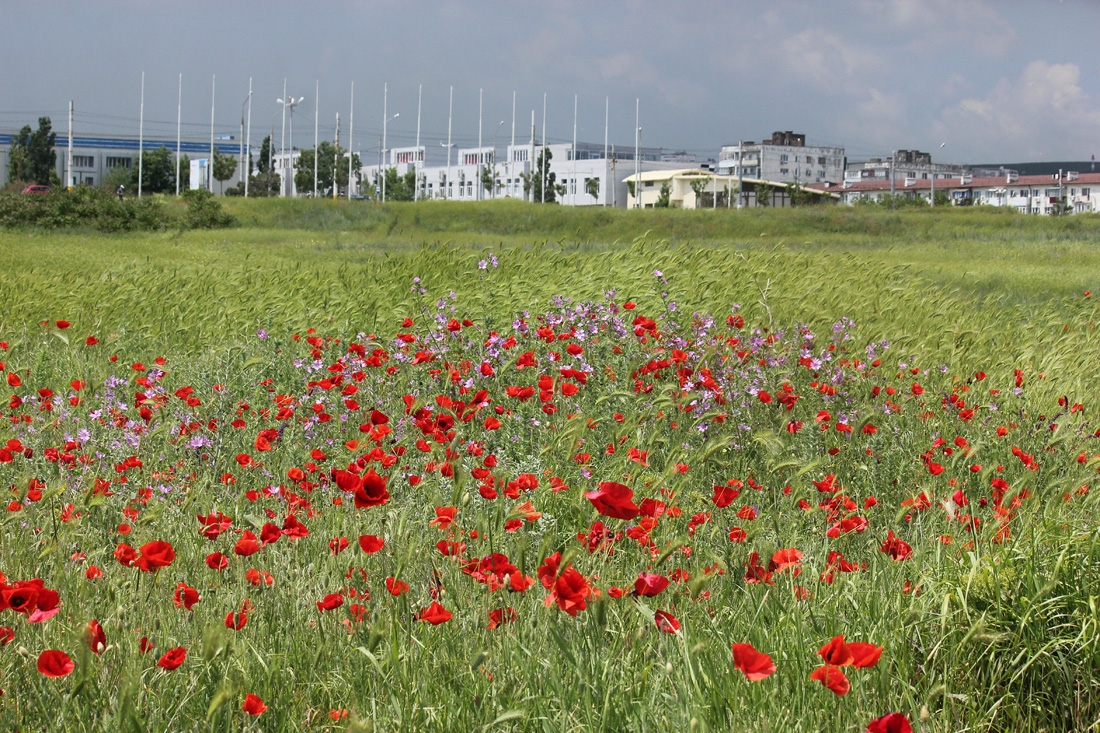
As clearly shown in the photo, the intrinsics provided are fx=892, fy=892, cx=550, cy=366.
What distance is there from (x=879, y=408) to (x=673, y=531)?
201cm

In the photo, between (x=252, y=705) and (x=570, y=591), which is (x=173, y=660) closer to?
(x=252, y=705)

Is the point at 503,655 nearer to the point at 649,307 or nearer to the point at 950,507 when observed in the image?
the point at 950,507

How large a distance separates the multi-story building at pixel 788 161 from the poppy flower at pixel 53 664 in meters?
112

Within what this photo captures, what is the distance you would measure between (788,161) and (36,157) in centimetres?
8445

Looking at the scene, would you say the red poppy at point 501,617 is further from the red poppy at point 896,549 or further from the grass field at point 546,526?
the red poppy at point 896,549

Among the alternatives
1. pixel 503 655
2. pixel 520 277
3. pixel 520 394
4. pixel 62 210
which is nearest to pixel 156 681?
pixel 503 655

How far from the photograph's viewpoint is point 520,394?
2.81 meters

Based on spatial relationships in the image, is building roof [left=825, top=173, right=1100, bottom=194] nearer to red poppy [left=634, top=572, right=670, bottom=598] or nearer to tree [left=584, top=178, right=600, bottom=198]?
tree [left=584, top=178, right=600, bottom=198]

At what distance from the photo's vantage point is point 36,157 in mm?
73625

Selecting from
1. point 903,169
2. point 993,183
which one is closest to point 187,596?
point 993,183

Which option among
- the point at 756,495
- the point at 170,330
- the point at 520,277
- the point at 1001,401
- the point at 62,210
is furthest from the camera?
the point at 62,210

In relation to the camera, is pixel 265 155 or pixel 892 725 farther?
pixel 265 155

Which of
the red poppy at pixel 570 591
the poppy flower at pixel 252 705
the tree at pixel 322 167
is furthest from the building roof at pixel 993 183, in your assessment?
Answer: the poppy flower at pixel 252 705

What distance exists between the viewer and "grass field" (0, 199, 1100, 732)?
1.59 m
